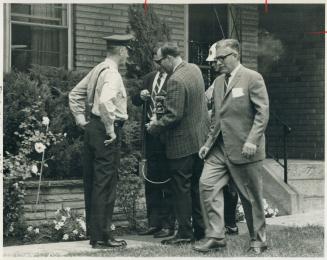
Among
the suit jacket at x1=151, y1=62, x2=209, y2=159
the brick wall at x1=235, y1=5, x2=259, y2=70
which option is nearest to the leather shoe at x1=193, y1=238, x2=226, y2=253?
the suit jacket at x1=151, y1=62, x2=209, y2=159

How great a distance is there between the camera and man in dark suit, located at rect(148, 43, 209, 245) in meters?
7.29

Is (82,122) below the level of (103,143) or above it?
above

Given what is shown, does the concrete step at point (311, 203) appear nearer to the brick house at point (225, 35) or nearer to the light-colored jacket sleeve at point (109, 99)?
the brick house at point (225, 35)

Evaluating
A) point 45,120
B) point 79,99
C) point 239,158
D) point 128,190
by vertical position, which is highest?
point 79,99

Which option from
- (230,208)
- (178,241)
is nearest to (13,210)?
(178,241)

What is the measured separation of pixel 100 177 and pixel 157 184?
1262 mm

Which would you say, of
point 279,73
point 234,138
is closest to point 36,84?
point 234,138

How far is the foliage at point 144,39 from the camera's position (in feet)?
31.2

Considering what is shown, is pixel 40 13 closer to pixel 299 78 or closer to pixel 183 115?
pixel 183 115

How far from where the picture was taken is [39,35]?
32.6 ft

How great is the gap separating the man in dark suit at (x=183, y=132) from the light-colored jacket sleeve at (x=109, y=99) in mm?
586

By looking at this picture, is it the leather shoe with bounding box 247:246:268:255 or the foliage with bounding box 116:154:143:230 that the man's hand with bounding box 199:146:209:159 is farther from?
the foliage with bounding box 116:154:143:230

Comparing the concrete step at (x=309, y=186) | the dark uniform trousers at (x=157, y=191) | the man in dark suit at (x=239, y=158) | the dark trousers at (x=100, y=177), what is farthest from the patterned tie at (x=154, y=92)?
the concrete step at (x=309, y=186)

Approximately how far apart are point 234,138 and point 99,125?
4.26ft
